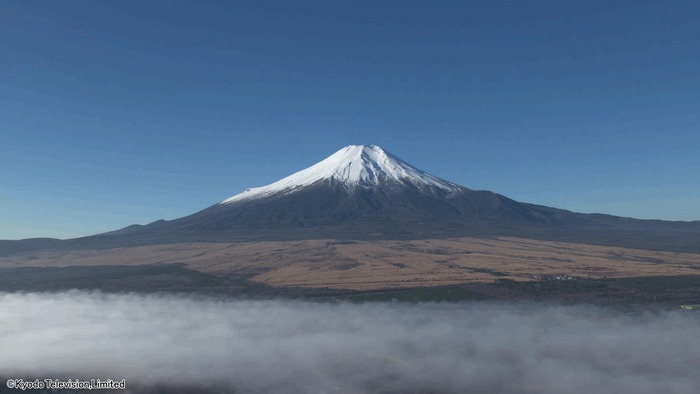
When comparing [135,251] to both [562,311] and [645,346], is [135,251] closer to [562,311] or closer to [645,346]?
[562,311]

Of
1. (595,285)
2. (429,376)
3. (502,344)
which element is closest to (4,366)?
(429,376)

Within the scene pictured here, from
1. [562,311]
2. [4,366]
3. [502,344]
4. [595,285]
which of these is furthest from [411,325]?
[595,285]

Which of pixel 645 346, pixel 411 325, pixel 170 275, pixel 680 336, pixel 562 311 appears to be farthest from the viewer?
pixel 170 275

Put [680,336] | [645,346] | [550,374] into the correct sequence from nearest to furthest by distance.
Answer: [550,374] → [645,346] → [680,336]

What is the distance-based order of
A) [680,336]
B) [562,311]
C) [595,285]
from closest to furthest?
[680,336], [562,311], [595,285]

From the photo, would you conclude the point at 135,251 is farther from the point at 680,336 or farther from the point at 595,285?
the point at 680,336

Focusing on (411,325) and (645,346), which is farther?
(411,325)
